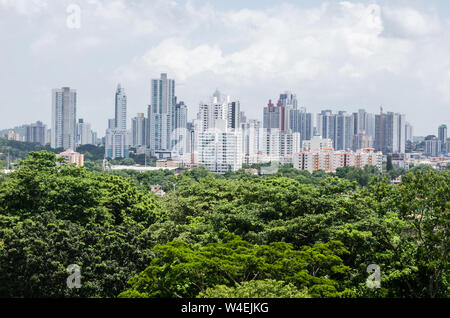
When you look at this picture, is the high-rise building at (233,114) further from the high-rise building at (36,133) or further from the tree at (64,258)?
the tree at (64,258)

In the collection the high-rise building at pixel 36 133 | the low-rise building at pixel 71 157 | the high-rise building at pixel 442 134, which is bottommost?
the low-rise building at pixel 71 157

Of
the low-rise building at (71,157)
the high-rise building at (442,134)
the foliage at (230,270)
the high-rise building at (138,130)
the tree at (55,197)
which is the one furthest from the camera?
the high-rise building at (442,134)

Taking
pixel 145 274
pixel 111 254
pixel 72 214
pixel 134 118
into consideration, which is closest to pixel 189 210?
pixel 72 214


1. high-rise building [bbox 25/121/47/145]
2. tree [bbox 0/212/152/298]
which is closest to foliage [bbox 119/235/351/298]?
tree [bbox 0/212/152/298]

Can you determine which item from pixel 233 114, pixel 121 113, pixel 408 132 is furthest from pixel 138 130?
pixel 408 132

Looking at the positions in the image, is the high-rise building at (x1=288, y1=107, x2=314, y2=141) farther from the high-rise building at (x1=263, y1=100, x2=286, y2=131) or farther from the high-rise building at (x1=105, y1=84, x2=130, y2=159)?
the high-rise building at (x1=105, y1=84, x2=130, y2=159)

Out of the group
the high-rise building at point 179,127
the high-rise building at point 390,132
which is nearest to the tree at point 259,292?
the high-rise building at point 179,127

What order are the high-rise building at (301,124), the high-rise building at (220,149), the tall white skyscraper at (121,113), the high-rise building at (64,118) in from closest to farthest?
the high-rise building at (220,149), the high-rise building at (64,118), the tall white skyscraper at (121,113), the high-rise building at (301,124)
